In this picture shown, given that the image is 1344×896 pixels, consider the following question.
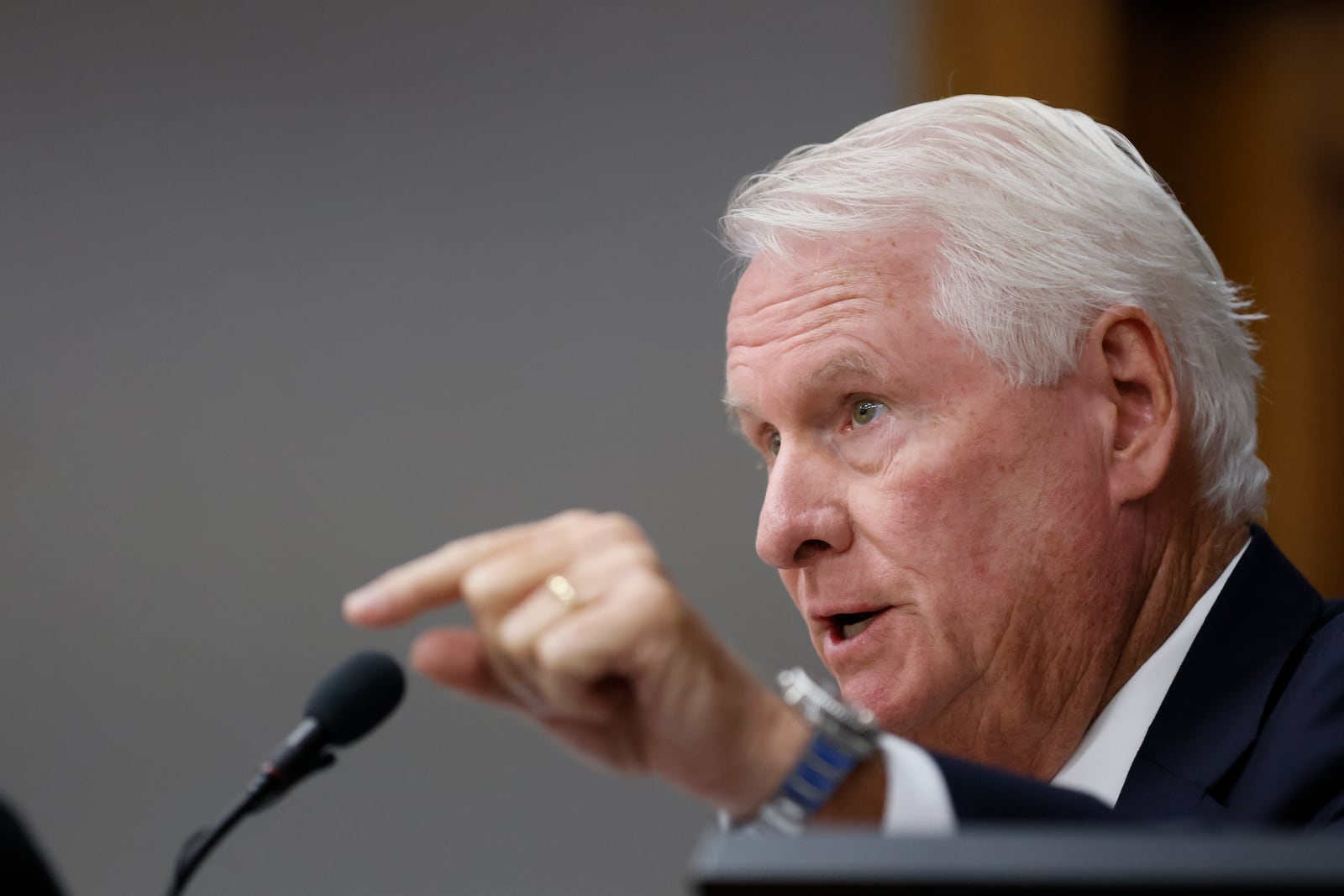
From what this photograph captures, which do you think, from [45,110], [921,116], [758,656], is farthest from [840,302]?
[45,110]

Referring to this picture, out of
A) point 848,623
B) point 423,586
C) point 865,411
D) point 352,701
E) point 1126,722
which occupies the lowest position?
point 1126,722

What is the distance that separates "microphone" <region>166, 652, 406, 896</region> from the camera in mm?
1296

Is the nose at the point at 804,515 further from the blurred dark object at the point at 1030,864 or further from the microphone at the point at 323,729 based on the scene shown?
the blurred dark object at the point at 1030,864

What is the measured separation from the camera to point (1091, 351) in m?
1.67

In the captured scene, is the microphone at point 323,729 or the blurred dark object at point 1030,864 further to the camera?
the microphone at point 323,729

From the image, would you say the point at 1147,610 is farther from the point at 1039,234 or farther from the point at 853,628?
the point at 1039,234

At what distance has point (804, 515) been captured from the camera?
1.67 meters

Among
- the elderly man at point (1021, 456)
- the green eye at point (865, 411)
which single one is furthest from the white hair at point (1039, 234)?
the green eye at point (865, 411)

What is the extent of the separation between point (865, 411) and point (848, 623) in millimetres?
247

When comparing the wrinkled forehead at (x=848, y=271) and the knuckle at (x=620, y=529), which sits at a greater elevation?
the wrinkled forehead at (x=848, y=271)

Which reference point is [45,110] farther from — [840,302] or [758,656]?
[840,302]

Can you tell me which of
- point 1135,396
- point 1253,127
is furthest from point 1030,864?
point 1253,127

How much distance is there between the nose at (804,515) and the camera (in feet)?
5.44

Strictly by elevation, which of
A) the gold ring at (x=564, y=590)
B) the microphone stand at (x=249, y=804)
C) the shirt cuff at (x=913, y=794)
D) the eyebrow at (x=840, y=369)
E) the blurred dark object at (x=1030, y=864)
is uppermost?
the gold ring at (x=564, y=590)
